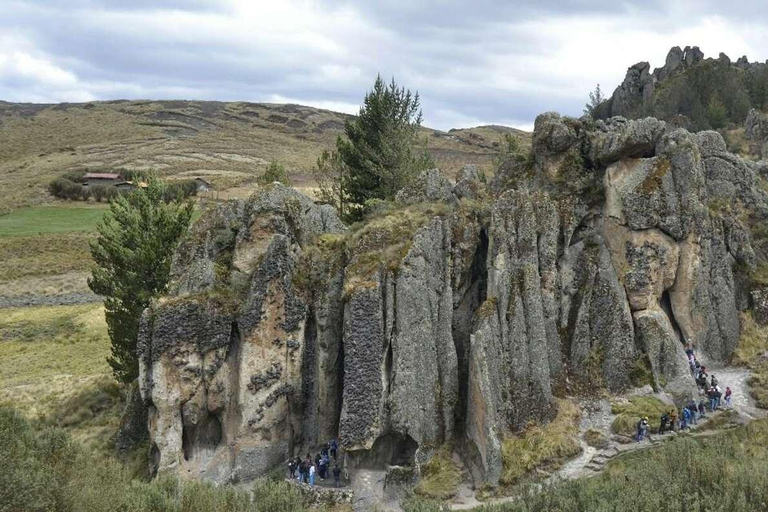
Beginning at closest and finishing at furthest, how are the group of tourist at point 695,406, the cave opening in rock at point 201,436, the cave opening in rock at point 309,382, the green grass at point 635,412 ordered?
the group of tourist at point 695,406, the green grass at point 635,412, the cave opening in rock at point 201,436, the cave opening in rock at point 309,382

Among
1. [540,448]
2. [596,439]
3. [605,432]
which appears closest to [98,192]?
[540,448]

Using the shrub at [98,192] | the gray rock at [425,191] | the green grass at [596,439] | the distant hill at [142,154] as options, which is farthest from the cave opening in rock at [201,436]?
the shrub at [98,192]

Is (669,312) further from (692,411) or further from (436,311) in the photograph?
(436,311)

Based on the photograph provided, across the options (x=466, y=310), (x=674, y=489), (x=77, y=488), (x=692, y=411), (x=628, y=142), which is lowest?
(x=692, y=411)

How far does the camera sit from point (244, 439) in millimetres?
26031

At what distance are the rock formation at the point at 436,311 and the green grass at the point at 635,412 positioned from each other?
112 centimetres

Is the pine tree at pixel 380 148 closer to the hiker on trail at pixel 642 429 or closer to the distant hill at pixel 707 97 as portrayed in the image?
the hiker on trail at pixel 642 429

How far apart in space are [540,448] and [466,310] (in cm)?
772

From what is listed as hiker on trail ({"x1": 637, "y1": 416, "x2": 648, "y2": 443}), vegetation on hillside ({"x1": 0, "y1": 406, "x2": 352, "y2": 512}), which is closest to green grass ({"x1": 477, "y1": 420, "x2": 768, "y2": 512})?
hiker on trail ({"x1": 637, "y1": 416, "x2": 648, "y2": 443})

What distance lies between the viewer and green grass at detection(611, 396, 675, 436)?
26.0 m

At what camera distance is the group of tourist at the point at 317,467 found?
81.1 feet

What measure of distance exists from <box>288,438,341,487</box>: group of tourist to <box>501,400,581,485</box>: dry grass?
24.5ft

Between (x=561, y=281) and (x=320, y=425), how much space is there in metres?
14.7

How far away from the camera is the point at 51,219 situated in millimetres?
97312
